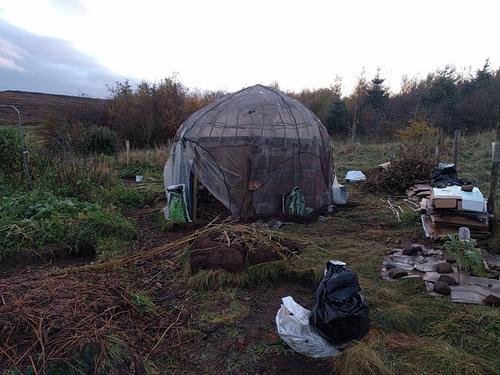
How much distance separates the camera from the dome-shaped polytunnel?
7.42 m

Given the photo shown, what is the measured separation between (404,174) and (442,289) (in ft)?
23.5

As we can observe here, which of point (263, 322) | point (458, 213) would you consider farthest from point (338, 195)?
point (263, 322)

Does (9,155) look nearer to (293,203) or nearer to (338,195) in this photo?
(293,203)

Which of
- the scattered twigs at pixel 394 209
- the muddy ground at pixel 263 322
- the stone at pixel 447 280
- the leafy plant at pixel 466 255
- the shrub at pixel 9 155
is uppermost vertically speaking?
the shrub at pixel 9 155

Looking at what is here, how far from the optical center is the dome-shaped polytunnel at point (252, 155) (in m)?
7.42

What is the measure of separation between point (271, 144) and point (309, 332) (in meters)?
4.85

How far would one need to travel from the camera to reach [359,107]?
29.5 metres

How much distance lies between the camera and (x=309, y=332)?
3090 millimetres

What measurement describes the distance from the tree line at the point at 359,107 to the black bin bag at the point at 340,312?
643 inches

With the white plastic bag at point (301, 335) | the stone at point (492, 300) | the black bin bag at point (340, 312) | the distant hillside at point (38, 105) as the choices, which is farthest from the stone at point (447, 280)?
the distant hillside at point (38, 105)

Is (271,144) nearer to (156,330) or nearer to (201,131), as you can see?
(201,131)

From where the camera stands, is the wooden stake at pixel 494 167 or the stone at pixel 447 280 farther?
the wooden stake at pixel 494 167

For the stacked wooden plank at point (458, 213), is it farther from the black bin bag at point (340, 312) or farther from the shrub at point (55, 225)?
the shrub at point (55, 225)

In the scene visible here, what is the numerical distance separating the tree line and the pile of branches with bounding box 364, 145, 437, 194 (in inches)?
491
